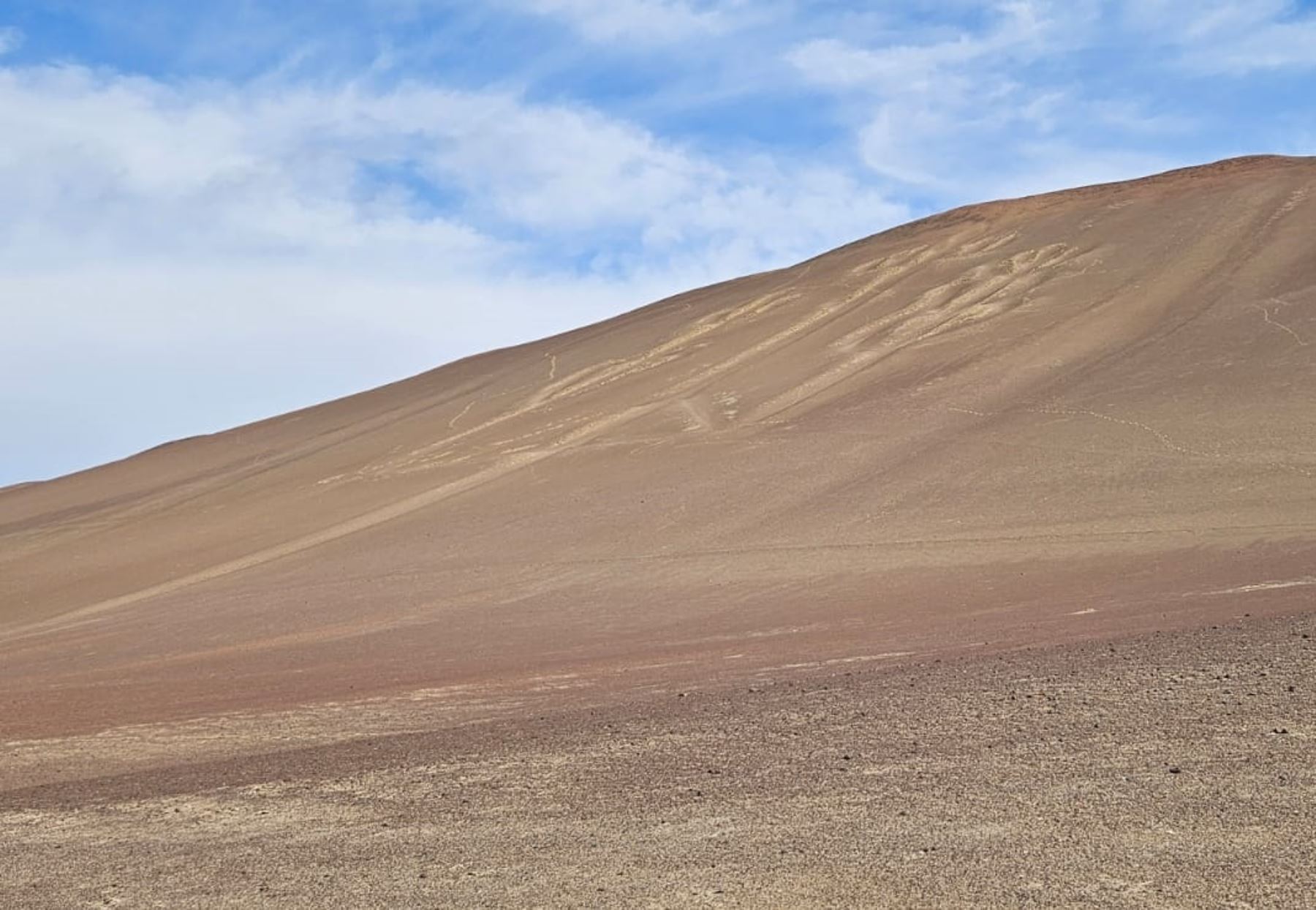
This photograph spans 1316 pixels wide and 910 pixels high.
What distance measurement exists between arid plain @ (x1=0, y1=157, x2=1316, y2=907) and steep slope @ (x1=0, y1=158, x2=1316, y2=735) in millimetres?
141

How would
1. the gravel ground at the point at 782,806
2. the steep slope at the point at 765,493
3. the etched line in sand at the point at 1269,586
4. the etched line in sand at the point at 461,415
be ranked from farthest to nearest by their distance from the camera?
the etched line in sand at the point at 461,415 → the steep slope at the point at 765,493 → the etched line in sand at the point at 1269,586 → the gravel ground at the point at 782,806

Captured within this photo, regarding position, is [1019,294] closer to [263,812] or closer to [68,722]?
[68,722]

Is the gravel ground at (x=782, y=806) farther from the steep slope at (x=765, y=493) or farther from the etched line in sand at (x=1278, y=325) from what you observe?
the etched line in sand at (x=1278, y=325)

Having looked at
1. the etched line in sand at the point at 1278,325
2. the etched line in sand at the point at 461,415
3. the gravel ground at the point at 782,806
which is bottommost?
the gravel ground at the point at 782,806

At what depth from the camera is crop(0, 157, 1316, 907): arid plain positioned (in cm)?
789

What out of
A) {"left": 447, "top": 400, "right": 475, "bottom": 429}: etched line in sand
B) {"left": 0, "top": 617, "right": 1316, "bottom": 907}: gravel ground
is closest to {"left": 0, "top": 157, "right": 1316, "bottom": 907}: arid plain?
{"left": 0, "top": 617, "right": 1316, "bottom": 907}: gravel ground

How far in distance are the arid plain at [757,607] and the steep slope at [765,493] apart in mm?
141

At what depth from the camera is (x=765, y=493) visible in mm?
27688

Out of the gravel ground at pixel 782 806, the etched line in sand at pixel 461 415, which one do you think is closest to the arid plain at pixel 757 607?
the gravel ground at pixel 782 806

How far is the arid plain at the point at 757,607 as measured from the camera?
25.9 ft

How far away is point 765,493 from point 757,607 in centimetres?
Result: 816

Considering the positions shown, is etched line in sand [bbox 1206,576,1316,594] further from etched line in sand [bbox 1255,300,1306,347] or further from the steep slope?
etched line in sand [bbox 1255,300,1306,347]

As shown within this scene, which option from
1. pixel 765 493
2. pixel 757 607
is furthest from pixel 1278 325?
pixel 757 607

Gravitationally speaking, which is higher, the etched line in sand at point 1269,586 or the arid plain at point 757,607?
the arid plain at point 757,607
